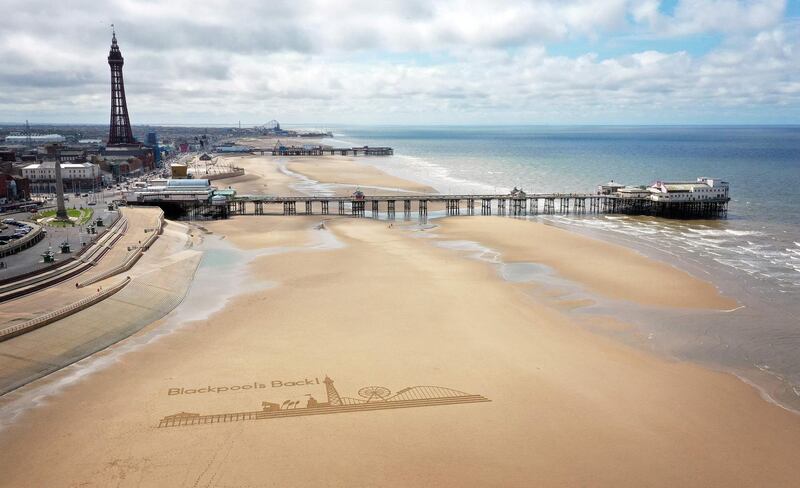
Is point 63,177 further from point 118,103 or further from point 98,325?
point 98,325

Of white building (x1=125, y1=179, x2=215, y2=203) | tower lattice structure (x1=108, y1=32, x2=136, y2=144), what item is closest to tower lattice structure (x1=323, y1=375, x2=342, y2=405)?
white building (x1=125, y1=179, x2=215, y2=203)

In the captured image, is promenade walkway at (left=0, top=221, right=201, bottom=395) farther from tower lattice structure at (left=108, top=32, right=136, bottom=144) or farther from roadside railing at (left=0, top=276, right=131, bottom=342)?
tower lattice structure at (left=108, top=32, right=136, bottom=144)

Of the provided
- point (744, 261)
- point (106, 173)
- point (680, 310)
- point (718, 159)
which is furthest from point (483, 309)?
point (718, 159)

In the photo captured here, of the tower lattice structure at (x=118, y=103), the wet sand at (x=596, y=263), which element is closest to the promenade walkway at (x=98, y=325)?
the wet sand at (x=596, y=263)

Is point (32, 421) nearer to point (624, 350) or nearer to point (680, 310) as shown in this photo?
point (624, 350)

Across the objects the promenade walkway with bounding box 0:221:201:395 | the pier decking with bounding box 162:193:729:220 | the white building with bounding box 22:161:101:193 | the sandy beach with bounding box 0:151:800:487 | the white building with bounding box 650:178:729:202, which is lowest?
the sandy beach with bounding box 0:151:800:487

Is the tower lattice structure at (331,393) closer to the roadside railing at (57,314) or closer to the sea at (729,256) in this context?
the roadside railing at (57,314)
